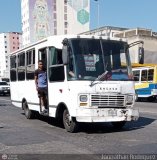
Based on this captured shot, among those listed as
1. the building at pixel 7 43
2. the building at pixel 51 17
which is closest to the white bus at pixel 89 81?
the building at pixel 51 17

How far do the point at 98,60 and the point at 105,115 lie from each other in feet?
5.26

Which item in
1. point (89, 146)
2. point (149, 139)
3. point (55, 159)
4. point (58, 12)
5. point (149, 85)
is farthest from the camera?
point (58, 12)

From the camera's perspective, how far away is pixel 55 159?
25.4 ft

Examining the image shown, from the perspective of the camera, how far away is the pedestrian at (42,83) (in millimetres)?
12922

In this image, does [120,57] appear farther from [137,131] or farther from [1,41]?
[1,41]

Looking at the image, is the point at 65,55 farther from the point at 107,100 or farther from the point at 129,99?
the point at 129,99

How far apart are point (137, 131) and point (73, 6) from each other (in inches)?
4670

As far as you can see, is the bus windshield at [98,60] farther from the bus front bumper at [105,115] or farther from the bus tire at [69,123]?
the bus tire at [69,123]

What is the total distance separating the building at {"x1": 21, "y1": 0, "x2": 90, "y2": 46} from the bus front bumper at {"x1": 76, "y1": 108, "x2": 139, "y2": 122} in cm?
10244

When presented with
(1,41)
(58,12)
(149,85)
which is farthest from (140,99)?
(1,41)

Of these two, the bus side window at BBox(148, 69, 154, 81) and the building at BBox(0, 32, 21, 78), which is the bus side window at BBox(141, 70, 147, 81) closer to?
the bus side window at BBox(148, 69, 154, 81)

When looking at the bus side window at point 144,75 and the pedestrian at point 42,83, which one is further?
the bus side window at point 144,75

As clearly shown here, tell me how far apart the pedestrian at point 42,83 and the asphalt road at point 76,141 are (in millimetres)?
739

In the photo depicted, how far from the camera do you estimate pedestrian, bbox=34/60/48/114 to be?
42.4 feet
